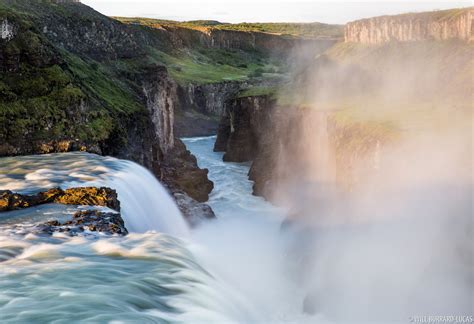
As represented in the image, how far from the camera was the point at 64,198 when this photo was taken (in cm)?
2478

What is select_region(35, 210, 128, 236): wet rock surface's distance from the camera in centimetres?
2072

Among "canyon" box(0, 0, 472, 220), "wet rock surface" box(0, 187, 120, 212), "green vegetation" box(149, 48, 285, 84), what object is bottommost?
"wet rock surface" box(0, 187, 120, 212)

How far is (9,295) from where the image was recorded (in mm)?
15383

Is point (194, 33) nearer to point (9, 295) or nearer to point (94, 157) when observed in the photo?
point (94, 157)

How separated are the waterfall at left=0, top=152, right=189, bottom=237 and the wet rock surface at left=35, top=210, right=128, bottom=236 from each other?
364 cm

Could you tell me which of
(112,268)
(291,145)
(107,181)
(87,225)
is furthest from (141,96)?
(112,268)

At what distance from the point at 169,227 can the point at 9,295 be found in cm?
1625

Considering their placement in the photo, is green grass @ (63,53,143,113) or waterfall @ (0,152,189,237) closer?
waterfall @ (0,152,189,237)

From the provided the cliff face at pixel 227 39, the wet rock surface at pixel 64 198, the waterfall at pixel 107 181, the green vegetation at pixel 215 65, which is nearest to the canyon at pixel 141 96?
the green vegetation at pixel 215 65

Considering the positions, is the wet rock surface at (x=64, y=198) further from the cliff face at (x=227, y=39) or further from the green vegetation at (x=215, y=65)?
the cliff face at (x=227, y=39)

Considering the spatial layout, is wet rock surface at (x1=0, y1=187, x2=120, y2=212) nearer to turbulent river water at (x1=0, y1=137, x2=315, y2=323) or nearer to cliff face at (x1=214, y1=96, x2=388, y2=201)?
turbulent river water at (x1=0, y1=137, x2=315, y2=323)

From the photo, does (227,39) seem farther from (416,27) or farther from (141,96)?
(141,96)

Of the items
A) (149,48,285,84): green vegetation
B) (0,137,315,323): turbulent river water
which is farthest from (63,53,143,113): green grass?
(149,48,285,84): green vegetation

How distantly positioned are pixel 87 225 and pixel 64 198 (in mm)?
4038
